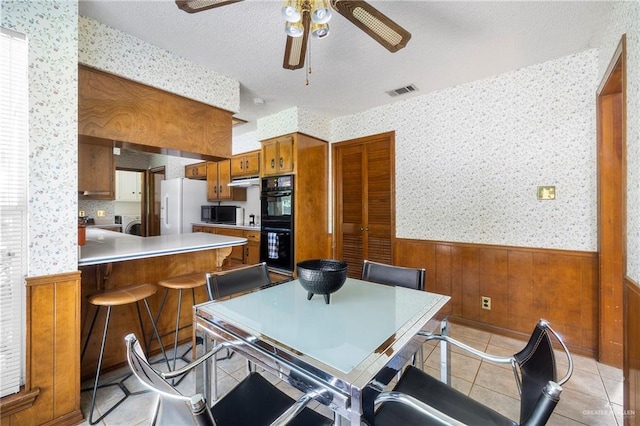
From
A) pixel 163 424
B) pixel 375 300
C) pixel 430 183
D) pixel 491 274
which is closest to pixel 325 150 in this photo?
pixel 430 183

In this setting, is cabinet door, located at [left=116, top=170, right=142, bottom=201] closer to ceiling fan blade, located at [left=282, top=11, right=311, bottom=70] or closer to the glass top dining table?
ceiling fan blade, located at [left=282, top=11, right=311, bottom=70]

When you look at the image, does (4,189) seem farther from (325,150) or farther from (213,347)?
(325,150)

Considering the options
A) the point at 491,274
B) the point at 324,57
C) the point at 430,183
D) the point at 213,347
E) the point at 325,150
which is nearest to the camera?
the point at 213,347

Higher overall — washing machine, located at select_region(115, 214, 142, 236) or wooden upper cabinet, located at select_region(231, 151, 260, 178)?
wooden upper cabinet, located at select_region(231, 151, 260, 178)

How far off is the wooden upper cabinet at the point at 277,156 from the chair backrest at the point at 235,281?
6.58 ft

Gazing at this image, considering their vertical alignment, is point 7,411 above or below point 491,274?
below

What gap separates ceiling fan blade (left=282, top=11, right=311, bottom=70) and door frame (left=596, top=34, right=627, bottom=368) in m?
2.28

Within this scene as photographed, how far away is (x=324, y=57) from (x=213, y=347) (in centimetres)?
236

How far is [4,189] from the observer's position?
1419mm

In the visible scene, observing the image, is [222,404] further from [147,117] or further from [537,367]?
[147,117]

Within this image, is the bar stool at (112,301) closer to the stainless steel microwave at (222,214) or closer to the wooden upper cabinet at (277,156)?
the wooden upper cabinet at (277,156)

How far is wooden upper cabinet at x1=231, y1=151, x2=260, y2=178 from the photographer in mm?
4398

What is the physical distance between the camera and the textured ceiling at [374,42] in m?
1.82

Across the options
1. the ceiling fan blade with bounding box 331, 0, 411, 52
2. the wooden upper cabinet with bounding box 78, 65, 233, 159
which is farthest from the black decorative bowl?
the wooden upper cabinet with bounding box 78, 65, 233, 159
